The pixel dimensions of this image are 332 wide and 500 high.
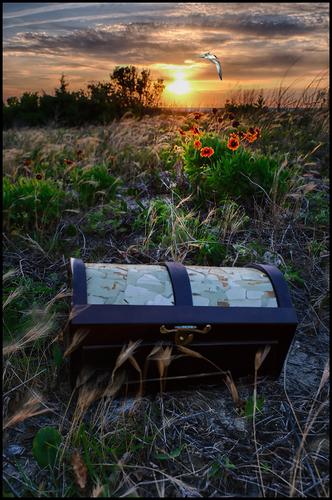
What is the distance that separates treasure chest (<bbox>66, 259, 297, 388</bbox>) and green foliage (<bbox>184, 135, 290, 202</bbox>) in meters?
1.45

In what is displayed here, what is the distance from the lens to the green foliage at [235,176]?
3.64m

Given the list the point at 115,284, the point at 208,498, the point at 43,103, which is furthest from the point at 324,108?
the point at 43,103

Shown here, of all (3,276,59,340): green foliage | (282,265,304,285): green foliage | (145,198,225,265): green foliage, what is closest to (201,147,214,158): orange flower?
(145,198,225,265): green foliage

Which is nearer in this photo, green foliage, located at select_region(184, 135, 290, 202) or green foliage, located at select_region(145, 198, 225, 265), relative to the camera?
green foliage, located at select_region(145, 198, 225, 265)

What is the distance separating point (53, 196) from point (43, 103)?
11.1 meters

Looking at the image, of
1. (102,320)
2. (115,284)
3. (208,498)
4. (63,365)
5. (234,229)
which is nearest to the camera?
(208,498)

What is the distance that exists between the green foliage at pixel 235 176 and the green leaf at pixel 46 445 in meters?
2.21

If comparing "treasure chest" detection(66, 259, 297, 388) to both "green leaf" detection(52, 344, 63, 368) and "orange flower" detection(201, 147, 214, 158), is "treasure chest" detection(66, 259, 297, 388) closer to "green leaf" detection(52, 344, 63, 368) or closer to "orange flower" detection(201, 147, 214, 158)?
"green leaf" detection(52, 344, 63, 368)

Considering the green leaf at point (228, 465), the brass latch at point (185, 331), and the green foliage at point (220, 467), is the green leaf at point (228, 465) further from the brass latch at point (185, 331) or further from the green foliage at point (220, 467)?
the brass latch at point (185, 331)

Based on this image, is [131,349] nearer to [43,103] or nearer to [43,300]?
[43,300]

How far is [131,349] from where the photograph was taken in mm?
1885

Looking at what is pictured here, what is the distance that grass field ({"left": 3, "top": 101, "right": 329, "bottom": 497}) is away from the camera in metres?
1.88

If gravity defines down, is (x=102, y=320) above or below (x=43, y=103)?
above

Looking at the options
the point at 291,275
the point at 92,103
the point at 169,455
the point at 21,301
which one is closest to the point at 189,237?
the point at 291,275
